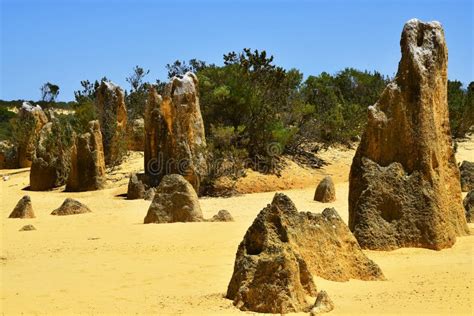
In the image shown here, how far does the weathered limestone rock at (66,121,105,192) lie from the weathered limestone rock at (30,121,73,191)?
1.45 m

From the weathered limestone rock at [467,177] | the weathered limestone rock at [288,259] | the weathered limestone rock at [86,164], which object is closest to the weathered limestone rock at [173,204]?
the weathered limestone rock at [288,259]

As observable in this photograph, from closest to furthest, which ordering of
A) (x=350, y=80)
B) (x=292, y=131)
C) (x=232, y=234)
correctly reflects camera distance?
(x=232, y=234) < (x=292, y=131) < (x=350, y=80)

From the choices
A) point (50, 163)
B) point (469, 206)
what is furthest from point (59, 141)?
point (469, 206)

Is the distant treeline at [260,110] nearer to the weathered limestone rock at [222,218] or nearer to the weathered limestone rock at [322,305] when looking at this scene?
the weathered limestone rock at [222,218]

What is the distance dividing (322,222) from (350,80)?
30.9m

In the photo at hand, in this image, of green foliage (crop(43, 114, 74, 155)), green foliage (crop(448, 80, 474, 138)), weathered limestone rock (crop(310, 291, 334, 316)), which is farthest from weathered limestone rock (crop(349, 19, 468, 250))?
green foliage (crop(448, 80, 474, 138))

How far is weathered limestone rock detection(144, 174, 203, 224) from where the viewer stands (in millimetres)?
12781

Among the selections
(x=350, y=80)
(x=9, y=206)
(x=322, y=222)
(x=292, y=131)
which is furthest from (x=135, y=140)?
(x=322, y=222)

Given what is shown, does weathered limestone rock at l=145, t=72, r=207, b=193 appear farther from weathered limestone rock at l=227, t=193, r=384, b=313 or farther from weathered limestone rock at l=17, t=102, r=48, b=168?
weathered limestone rock at l=227, t=193, r=384, b=313

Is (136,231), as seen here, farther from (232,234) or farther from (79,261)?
(79,261)

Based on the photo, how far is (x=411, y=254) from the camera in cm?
912

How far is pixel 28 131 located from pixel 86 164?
7.83 m

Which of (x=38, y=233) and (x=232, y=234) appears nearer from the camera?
(x=232, y=234)

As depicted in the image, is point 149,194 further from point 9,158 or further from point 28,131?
point 9,158
